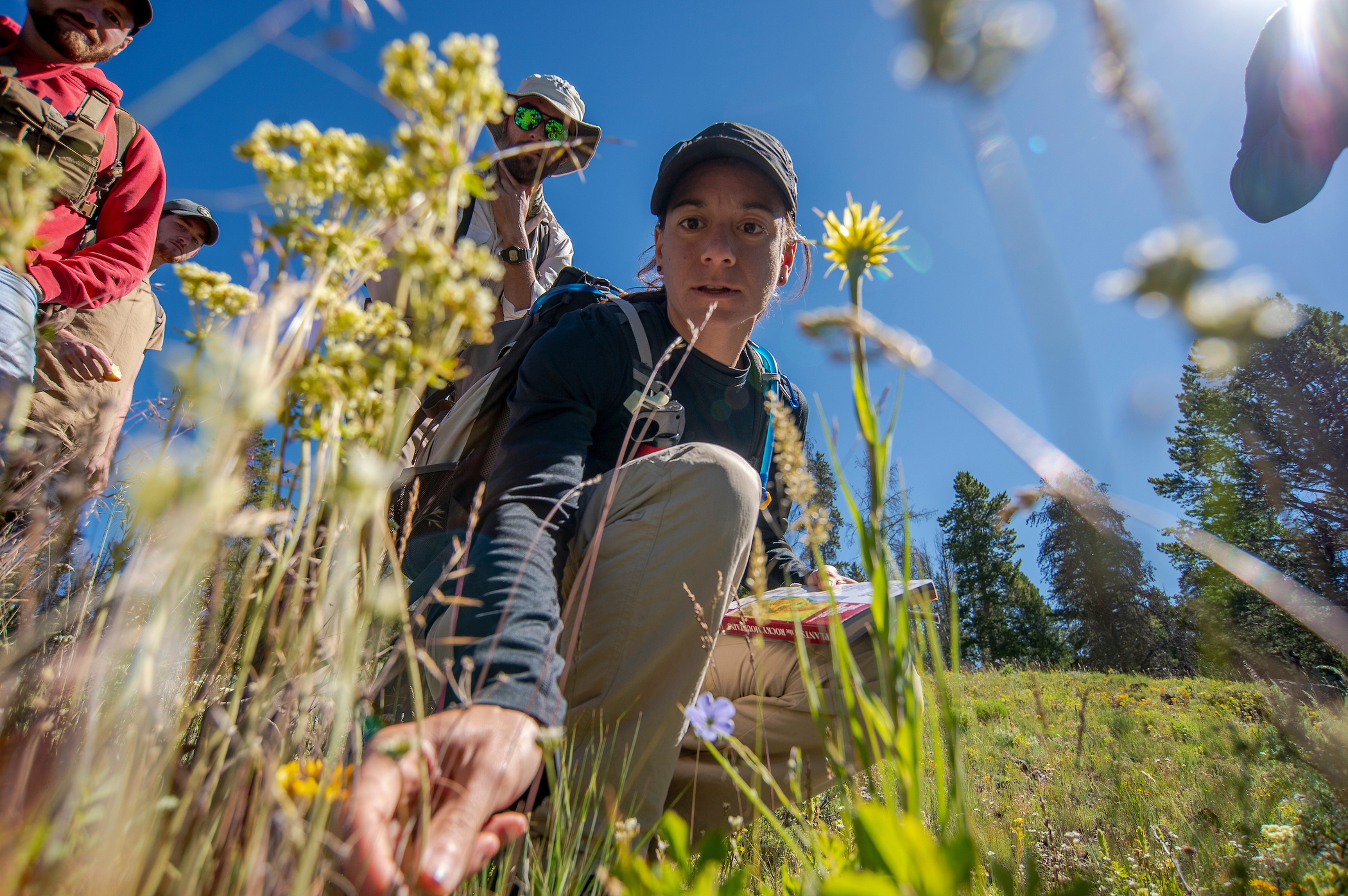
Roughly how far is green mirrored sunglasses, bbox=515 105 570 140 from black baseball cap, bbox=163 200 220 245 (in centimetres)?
284

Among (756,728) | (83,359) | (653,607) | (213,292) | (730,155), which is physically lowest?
(756,728)

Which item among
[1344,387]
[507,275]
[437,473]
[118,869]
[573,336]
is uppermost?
[1344,387]

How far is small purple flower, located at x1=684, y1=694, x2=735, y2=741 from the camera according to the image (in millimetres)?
1124

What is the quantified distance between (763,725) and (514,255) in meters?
2.70

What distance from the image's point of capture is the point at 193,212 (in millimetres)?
4688

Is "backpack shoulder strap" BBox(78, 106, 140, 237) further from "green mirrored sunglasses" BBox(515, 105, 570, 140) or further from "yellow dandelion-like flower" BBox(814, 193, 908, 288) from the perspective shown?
"yellow dandelion-like flower" BBox(814, 193, 908, 288)

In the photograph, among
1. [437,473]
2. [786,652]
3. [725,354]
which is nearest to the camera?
[437,473]

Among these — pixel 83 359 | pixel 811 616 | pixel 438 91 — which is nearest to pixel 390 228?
pixel 438 91

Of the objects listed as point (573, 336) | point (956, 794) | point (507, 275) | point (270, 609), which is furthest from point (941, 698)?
point (507, 275)

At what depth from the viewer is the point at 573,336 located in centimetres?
221

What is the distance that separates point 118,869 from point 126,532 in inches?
11.5

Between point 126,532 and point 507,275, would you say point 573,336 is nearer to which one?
point 507,275

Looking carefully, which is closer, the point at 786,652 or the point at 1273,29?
the point at 1273,29

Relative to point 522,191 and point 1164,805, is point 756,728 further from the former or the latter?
point 522,191
